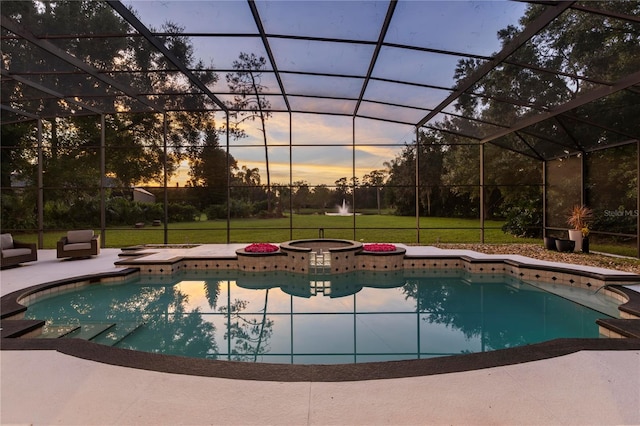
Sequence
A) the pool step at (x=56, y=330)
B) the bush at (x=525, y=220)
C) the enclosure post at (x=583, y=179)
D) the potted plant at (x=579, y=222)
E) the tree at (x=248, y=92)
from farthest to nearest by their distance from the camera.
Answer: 1. the bush at (x=525, y=220)
2. the enclosure post at (x=583, y=179)
3. the potted plant at (x=579, y=222)
4. the tree at (x=248, y=92)
5. the pool step at (x=56, y=330)

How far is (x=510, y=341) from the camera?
4.47m

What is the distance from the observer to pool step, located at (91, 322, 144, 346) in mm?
4336

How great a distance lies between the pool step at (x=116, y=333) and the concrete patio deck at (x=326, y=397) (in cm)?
147

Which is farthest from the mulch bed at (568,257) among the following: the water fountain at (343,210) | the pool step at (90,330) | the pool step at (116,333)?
the pool step at (90,330)

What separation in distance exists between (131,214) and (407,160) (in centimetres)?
1565

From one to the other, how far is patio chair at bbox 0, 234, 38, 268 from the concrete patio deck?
6.34 meters

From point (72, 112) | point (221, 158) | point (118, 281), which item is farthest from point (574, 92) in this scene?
point (221, 158)

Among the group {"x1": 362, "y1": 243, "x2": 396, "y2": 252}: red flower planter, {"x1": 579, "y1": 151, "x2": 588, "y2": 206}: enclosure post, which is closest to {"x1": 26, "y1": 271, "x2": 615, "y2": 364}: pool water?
{"x1": 362, "y1": 243, "x2": 396, "y2": 252}: red flower planter

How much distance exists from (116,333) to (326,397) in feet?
11.9

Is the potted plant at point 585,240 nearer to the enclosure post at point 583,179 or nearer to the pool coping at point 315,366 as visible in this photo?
the enclosure post at point 583,179

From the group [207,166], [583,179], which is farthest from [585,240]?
[207,166]

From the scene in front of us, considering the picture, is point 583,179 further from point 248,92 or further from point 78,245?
point 78,245

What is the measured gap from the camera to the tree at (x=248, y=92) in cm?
790

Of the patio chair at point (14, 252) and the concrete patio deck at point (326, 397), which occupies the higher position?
the patio chair at point (14, 252)
